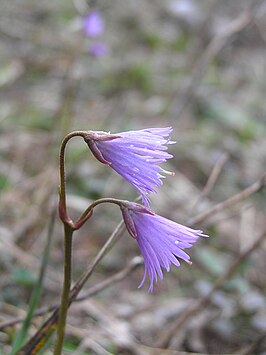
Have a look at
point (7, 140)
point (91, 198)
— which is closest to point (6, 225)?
point (91, 198)

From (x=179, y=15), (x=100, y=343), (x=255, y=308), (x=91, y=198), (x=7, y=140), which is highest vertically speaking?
(x=179, y=15)

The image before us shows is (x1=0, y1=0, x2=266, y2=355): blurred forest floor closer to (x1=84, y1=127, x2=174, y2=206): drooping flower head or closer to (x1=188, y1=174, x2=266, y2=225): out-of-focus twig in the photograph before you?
(x1=188, y1=174, x2=266, y2=225): out-of-focus twig

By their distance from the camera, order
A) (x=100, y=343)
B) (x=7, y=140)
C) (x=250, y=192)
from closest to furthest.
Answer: (x=250, y=192), (x=100, y=343), (x=7, y=140)

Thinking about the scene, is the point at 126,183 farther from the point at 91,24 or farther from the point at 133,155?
the point at 133,155

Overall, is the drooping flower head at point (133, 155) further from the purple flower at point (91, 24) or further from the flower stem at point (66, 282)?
the purple flower at point (91, 24)

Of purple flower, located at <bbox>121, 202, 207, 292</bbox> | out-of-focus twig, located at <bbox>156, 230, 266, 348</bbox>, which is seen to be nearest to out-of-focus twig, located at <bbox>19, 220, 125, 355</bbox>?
purple flower, located at <bbox>121, 202, 207, 292</bbox>

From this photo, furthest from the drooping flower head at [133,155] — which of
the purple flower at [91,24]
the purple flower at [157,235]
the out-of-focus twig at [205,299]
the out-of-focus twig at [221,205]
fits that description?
the purple flower at [91,24]

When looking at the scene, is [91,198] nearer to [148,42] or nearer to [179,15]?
[148,42]
